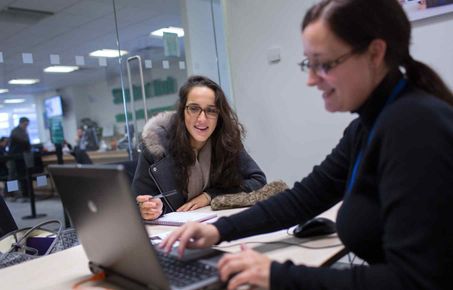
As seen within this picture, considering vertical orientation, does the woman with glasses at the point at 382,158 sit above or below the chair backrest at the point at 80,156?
above

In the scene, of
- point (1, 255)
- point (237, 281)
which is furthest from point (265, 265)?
point (1, 255)

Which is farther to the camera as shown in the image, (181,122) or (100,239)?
(181,122)

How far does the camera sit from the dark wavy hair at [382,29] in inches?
29.5

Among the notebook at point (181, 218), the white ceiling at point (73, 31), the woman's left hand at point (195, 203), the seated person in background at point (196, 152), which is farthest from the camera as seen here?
the white ceiling at point (73, 31)

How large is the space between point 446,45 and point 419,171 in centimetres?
193

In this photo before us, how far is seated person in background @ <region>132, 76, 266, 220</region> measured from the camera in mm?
1831

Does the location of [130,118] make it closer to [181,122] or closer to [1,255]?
[181,122]

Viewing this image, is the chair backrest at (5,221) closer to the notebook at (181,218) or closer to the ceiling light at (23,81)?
the notebook at (181,218)

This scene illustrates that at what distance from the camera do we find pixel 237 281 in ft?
2.39

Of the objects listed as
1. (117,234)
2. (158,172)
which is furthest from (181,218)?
(117,234)

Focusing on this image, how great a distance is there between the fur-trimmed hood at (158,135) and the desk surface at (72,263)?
0.71 meters

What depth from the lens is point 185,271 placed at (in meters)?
0.82

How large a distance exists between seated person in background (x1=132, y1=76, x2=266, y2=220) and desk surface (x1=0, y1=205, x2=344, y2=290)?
0.66m

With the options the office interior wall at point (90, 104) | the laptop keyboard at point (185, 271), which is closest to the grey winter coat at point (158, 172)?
the laptop keyboard at point (185, 271)
